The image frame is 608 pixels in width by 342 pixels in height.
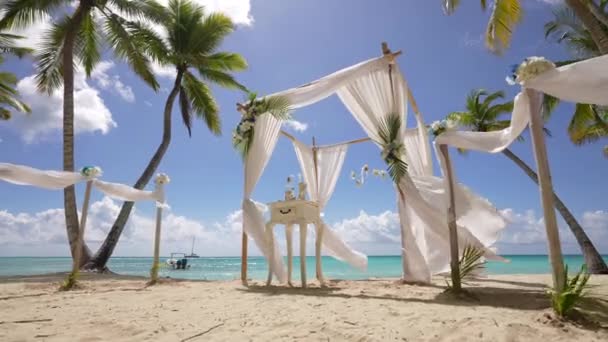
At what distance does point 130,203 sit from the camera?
989 cm

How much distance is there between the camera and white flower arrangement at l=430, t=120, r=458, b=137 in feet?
12.5

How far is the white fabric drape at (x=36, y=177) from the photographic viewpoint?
486 centimetres

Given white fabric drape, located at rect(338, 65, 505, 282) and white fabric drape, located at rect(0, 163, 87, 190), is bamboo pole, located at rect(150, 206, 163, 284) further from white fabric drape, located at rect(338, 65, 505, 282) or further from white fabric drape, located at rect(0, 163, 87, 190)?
white fabric drape, located at rect(338, 65, 505, 282)

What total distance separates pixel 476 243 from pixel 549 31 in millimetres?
10070

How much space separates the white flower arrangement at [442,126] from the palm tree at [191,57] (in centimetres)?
922

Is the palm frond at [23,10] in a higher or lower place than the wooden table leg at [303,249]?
higher

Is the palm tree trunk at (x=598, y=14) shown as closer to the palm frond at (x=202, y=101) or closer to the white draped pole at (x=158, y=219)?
the white draped pole at (x=158, y=219)

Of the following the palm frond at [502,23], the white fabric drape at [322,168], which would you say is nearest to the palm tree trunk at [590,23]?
the palm frond at [502,23]

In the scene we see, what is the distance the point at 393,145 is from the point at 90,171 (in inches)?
191

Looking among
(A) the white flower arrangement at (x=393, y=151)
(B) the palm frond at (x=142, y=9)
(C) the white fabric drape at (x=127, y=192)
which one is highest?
(B) the palm frond at (x=142, y=9)

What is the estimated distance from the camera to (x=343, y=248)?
600cm

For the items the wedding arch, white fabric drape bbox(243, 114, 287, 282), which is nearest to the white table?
white fabric drape bbox(243, 114, 287, 282)

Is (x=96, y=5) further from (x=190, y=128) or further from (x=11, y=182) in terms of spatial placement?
(x=11, y=182)

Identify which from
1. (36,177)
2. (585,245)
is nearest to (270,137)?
(36,177)
